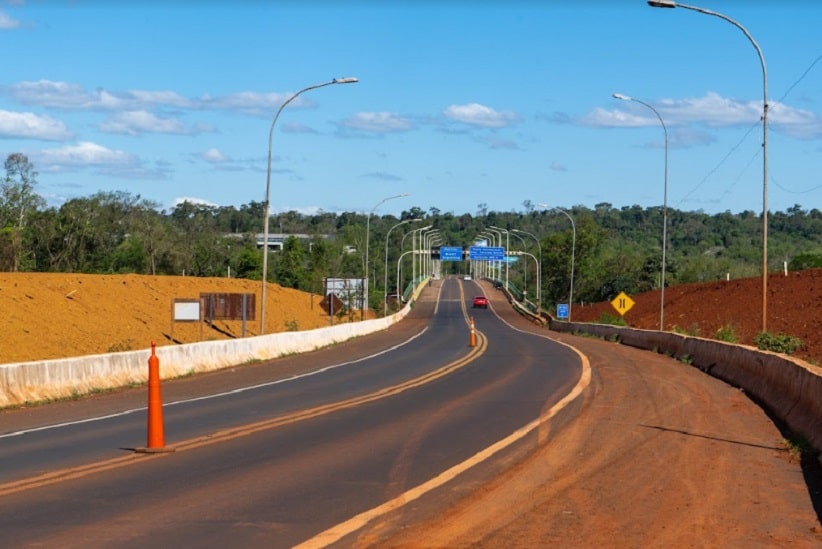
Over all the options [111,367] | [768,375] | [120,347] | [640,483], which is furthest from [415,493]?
[120,347]

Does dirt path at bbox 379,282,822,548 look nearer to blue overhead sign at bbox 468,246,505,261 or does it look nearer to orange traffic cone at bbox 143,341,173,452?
orange traffic cone at bbox 143,341,173,452

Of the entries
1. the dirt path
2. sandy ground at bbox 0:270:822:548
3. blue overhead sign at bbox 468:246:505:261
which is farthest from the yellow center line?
blue overhead sign at bbox 468:246:505:261

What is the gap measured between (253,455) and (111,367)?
12664 mm

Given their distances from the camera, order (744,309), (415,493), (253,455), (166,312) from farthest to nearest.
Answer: (744,309)
(166,312)
(253,455)
(415,493)

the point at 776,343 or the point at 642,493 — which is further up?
the point at 776,343

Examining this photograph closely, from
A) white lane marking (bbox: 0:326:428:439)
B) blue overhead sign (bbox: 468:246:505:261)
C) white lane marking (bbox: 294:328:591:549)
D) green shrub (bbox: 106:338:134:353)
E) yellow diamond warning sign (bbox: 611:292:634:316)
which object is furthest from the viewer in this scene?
blue overhead sign (bbox: 468:246:505:261)

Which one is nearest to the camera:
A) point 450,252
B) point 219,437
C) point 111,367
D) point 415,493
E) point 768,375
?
point 415,493

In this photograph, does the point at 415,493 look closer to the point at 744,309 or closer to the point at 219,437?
the point at 219,437

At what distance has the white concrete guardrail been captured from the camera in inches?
872

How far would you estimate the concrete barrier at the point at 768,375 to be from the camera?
1672 cm

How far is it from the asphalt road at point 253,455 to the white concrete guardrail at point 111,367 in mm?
728

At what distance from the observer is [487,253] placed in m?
159

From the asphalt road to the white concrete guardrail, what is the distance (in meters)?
0.73

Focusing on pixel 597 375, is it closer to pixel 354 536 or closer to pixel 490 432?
pixel 490 432
